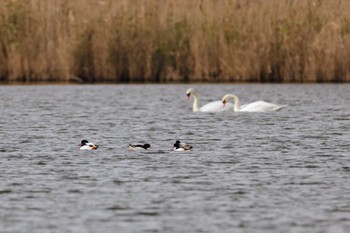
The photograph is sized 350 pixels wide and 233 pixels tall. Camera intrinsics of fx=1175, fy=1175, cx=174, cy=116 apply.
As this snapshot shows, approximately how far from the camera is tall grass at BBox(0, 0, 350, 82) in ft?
112

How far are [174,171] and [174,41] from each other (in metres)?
21.4

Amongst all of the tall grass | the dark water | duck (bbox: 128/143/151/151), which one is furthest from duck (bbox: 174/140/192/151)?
the tall grass

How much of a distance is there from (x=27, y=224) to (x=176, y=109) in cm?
1608

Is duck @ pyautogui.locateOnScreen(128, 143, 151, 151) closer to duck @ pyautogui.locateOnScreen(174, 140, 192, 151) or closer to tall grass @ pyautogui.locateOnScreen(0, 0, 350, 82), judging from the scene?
duck @ pyautogui.locateOnScreen(174, 140, 192, 151)

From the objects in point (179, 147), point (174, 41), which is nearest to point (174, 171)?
point (179, 147)

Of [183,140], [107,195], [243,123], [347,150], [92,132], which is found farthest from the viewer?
[243,123]

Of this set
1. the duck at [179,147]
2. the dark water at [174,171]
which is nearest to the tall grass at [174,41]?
the dark water at [174,171]

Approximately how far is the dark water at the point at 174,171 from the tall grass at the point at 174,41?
7880mm

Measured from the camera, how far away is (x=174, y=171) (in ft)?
46.6

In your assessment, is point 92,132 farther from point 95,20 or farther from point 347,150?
point 95,20

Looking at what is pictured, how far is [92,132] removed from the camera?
20172 mm

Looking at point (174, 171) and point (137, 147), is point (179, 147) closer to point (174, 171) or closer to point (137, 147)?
point (137, 147)

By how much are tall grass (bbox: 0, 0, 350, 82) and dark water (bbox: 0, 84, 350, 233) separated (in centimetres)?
788

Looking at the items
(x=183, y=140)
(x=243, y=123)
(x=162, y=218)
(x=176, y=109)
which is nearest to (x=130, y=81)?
(x=176, y=109)
